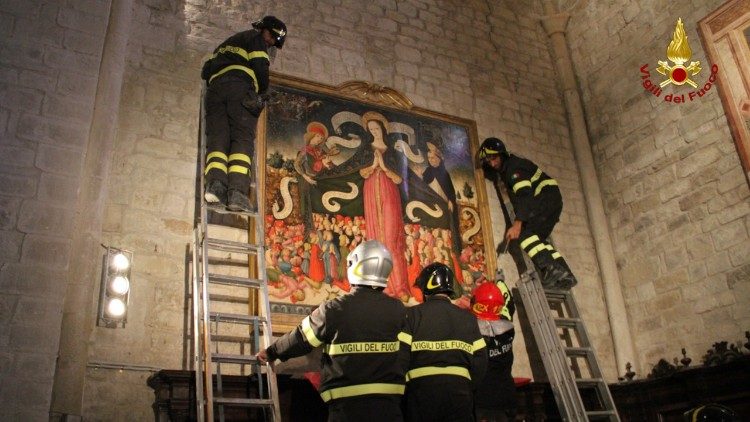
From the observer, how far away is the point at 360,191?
232 inches

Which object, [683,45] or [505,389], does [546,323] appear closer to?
[505,389]

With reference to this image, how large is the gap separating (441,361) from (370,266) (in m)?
0.71

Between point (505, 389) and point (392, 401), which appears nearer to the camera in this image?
point (392, 401)

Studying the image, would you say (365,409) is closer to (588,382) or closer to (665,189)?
(588,382)

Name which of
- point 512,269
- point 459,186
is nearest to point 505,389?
point 512,269

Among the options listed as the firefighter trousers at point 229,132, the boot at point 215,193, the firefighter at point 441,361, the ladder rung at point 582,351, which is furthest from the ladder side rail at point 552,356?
the boot at point 215,193

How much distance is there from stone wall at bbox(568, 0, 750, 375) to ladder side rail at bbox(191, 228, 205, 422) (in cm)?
460

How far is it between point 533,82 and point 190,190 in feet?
15.2

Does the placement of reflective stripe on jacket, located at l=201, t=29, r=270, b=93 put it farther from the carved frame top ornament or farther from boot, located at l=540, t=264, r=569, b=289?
boot, located at l=540, t=264, r=569, b=289

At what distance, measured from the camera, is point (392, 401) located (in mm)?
3484

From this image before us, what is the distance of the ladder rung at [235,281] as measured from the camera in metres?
4.43

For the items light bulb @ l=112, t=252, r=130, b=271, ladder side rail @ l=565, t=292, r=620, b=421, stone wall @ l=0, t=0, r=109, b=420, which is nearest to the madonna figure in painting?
ladder side rail @ l=565, t=292, r=620, b=421

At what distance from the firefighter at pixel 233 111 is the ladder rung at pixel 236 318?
82cm

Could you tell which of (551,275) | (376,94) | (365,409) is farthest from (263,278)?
(551,275)
